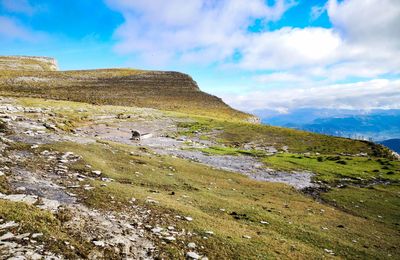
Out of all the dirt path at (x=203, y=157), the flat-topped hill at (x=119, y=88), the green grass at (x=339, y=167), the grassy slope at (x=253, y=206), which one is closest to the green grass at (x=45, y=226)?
the grassy slope at (x=253, y=206)

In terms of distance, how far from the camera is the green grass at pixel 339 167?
39.4 meters

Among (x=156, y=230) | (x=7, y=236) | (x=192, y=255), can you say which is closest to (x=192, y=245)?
(x=192, y=255)

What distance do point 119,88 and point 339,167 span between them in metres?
99.5

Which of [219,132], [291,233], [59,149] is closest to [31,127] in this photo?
[59,149]

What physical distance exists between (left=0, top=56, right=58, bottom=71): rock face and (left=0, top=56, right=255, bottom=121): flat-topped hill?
1.44ft

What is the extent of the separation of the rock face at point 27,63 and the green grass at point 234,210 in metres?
146

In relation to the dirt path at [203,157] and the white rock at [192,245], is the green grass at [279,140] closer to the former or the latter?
the dirt path at [203,157]

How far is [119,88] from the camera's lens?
12581cm

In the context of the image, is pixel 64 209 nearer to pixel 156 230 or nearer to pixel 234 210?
pixel 156 230

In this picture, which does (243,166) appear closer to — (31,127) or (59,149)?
(59,149)

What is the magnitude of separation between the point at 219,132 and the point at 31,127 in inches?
1621

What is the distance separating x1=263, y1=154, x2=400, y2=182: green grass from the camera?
39.4 m

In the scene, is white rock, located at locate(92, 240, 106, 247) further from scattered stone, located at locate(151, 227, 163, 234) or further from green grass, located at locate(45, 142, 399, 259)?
scattered stone, located at locate(151, 227, 163, 234)

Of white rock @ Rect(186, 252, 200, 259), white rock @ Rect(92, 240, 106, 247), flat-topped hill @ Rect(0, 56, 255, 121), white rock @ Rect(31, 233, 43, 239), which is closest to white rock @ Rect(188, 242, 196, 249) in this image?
white rock @ Rect(186, 252, 200, 259)
